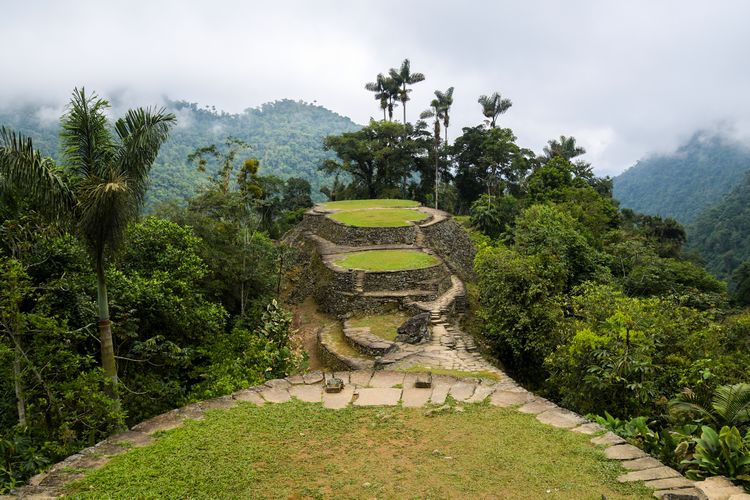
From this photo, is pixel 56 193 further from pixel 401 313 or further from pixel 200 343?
pixel 401 313

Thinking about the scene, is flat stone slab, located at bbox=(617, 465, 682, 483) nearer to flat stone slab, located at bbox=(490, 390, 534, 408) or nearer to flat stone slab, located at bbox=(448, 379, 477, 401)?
flat stone slab, located at bbox=(490, 390, 534, 408)

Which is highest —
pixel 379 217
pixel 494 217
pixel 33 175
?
pixel 33 175

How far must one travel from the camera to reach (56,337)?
21.9 feet

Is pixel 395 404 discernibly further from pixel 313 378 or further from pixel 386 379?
pixel 313 378

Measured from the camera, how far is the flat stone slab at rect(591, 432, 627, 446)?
16.1 ft

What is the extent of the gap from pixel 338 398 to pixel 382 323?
7470 millimetres

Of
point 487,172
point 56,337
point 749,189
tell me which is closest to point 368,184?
point 487,172

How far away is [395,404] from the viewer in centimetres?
614

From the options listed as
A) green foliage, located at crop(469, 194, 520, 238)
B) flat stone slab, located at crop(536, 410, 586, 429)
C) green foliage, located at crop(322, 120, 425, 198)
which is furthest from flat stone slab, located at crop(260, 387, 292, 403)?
green foliage, located at crop(322, 120, 425, 198)

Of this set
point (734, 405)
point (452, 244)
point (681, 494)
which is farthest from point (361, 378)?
point (452, 244)

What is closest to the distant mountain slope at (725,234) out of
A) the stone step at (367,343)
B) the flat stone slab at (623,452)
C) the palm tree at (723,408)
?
the stone step at (367,343)

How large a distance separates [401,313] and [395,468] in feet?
32.0

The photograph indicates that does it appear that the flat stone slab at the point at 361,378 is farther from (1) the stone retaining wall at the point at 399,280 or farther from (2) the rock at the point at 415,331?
(1) the stone retaining wall at the point at 399,280

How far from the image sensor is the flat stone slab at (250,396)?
620 centimetres
